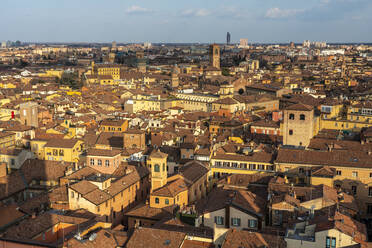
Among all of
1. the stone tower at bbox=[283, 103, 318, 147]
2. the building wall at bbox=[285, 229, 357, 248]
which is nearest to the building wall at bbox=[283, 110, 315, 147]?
the stone tower at bbox=[283, 103, 318, 147]

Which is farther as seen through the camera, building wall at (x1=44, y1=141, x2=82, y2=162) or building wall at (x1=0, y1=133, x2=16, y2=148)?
building wall at (x1=0, y1=133, x2=16, y2=148)

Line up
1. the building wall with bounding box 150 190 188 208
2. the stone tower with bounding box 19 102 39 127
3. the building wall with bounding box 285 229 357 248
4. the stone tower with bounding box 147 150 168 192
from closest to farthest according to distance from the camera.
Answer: the building wall with bounding box 285 229 357 248, the building wall with bounding box 150 190 188 208, the stone tower with bounding box 147 150 168 192, the stone tower with bounding box 19 102 39 127

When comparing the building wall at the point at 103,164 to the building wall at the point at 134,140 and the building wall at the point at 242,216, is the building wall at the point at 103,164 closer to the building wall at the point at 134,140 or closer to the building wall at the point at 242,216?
the building wall at the point at 134,140

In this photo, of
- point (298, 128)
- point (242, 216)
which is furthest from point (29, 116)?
point (242, 216)

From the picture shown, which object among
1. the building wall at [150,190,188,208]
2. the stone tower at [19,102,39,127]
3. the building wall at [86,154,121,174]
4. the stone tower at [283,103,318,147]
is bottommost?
the building wall at [150,190,188,208]

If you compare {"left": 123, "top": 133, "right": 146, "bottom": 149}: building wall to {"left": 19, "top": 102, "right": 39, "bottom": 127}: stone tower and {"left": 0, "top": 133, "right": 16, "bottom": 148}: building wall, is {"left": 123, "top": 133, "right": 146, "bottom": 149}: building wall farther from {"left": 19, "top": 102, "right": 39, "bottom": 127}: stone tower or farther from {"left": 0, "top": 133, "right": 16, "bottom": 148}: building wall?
{"left": 19, "top": 102, "right": 39, "bottom": 127}: stone tower

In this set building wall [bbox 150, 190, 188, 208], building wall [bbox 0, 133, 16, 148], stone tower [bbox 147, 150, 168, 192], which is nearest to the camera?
building wall [bbox 150, 190, 188, 208]

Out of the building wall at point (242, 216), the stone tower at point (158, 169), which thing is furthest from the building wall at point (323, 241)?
the stone tower at point (158, 169)

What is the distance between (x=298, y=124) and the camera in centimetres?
3791

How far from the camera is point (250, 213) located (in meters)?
23.8

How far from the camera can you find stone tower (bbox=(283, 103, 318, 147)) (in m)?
37.7

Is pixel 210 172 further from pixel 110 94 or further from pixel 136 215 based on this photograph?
pixel 110 94

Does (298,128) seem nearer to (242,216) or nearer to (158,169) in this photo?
(158,169)

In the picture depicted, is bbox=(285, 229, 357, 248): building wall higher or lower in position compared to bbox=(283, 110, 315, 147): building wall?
lower
